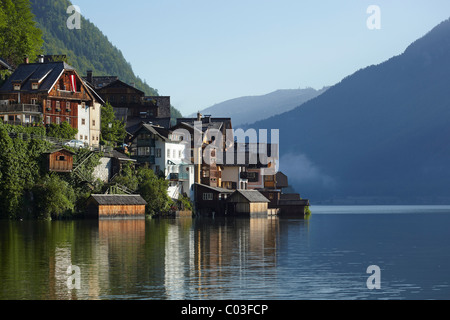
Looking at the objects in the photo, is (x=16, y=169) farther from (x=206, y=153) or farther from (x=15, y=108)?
(x=206, y=153)

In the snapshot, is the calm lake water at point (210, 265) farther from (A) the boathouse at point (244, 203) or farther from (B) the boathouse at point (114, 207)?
(A) the boathouse at point (244, 203)

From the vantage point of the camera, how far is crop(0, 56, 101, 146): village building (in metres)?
114

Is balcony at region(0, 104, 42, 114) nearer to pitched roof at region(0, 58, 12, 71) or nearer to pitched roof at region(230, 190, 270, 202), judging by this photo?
pitched roof at region(0, 58, 12, 71)

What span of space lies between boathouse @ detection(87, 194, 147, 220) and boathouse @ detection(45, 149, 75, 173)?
5735 millimetres

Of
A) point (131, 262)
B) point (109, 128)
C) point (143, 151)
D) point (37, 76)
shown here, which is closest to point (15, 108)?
point (37, 76)

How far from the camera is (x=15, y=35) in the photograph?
434ft

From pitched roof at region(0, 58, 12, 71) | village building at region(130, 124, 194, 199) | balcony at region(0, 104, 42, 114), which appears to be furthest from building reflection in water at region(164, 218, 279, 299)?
pitched roof at region(0, 58, 12, 71)

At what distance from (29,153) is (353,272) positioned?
62.3 meters

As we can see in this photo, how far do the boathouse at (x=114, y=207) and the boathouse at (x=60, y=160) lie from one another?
5.74 metres

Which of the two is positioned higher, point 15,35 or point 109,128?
point 15,35

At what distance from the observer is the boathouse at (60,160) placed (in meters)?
104

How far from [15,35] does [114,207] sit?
4278 cm

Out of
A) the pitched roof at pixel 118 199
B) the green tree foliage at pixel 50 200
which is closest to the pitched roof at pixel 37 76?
the green tree foliage at pixel 50 200

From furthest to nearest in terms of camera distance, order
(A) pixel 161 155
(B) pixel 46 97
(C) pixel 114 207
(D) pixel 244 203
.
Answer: (D) pixel 244 203 < (A) pixel 161 155 < (B) pixel 46 97 < (C) pixel 114 207
